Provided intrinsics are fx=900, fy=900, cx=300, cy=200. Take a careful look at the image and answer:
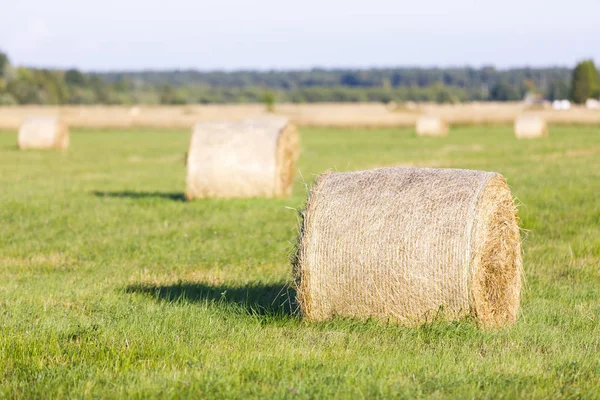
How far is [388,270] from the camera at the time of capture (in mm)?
7887

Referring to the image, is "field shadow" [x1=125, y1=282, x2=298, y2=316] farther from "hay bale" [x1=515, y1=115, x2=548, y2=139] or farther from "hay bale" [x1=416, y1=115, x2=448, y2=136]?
"hay bale" [x1=416, y1=115, x2=448, y2=136]

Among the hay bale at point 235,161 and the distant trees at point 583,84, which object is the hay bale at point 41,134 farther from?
the distant trees at point 583,84

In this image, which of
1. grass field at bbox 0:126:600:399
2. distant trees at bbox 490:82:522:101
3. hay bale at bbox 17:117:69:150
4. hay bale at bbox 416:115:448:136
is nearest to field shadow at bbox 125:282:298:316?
grass field at bbox 0:126:600:399

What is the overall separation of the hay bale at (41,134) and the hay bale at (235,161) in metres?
21.5

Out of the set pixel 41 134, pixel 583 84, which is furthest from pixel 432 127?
pixel 583 84

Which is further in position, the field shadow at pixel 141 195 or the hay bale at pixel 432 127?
the hay bale at pixel 432 127

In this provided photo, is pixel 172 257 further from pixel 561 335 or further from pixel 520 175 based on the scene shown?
pixel 520 175

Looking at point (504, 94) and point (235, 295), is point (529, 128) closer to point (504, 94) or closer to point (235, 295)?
point (235, 295)

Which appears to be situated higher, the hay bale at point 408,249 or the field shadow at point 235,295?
the hay bale at point 408,249

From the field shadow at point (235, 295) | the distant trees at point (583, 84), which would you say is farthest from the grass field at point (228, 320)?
the distant trees at point (583, 84)

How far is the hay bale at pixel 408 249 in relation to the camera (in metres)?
7.82

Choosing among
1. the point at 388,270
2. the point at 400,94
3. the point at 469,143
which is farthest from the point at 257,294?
the point at 400,94

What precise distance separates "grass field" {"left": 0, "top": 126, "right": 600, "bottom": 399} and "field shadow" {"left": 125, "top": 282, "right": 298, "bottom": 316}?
0.03 meters

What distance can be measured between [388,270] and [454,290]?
593mm
